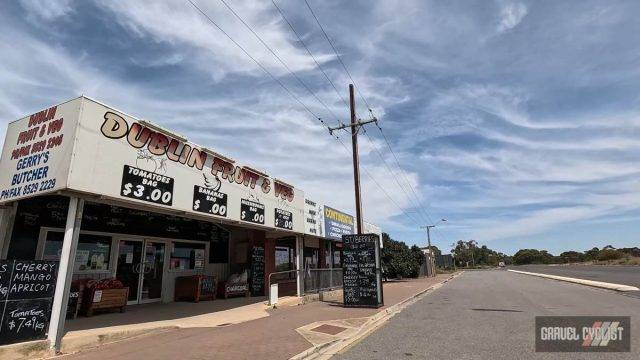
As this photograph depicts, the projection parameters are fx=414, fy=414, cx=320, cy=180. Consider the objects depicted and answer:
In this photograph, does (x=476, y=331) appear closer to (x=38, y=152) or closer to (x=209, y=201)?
(x=209, y=201)

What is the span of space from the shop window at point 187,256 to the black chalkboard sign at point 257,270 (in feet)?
6.96

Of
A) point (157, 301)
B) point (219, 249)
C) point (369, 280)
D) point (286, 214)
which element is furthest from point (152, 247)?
point (369, 280)

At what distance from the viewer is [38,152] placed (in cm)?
844

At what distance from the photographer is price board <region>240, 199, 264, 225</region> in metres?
13.0

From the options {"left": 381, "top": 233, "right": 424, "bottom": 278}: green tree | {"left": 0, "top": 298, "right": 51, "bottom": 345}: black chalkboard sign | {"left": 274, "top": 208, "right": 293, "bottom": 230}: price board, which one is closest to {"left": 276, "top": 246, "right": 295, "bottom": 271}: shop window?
{"left": 274, "top": 208, "right": 293, "bottom": 230}: price board

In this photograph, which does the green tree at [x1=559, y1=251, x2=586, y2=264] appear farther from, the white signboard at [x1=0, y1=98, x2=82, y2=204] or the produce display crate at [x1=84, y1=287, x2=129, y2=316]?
the white signboard at [x1=0, y1=98, x2=82, y2=204]

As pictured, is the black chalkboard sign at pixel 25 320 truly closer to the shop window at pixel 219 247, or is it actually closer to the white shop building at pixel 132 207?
the white shop building at pixel 132 207

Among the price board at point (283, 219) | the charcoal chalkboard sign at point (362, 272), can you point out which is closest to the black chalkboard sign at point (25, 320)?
the price board at point (283, 219)

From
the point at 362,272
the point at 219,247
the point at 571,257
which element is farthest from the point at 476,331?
the point at 571,257

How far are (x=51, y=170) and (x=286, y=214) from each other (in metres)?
9.06

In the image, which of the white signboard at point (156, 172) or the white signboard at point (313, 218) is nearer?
the white signboard at point (156, 172)

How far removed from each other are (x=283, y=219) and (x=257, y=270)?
3.05m

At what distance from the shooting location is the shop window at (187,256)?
14.8 m

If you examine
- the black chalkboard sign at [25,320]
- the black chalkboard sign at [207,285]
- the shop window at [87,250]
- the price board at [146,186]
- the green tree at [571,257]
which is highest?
the green tree at [571,257]
